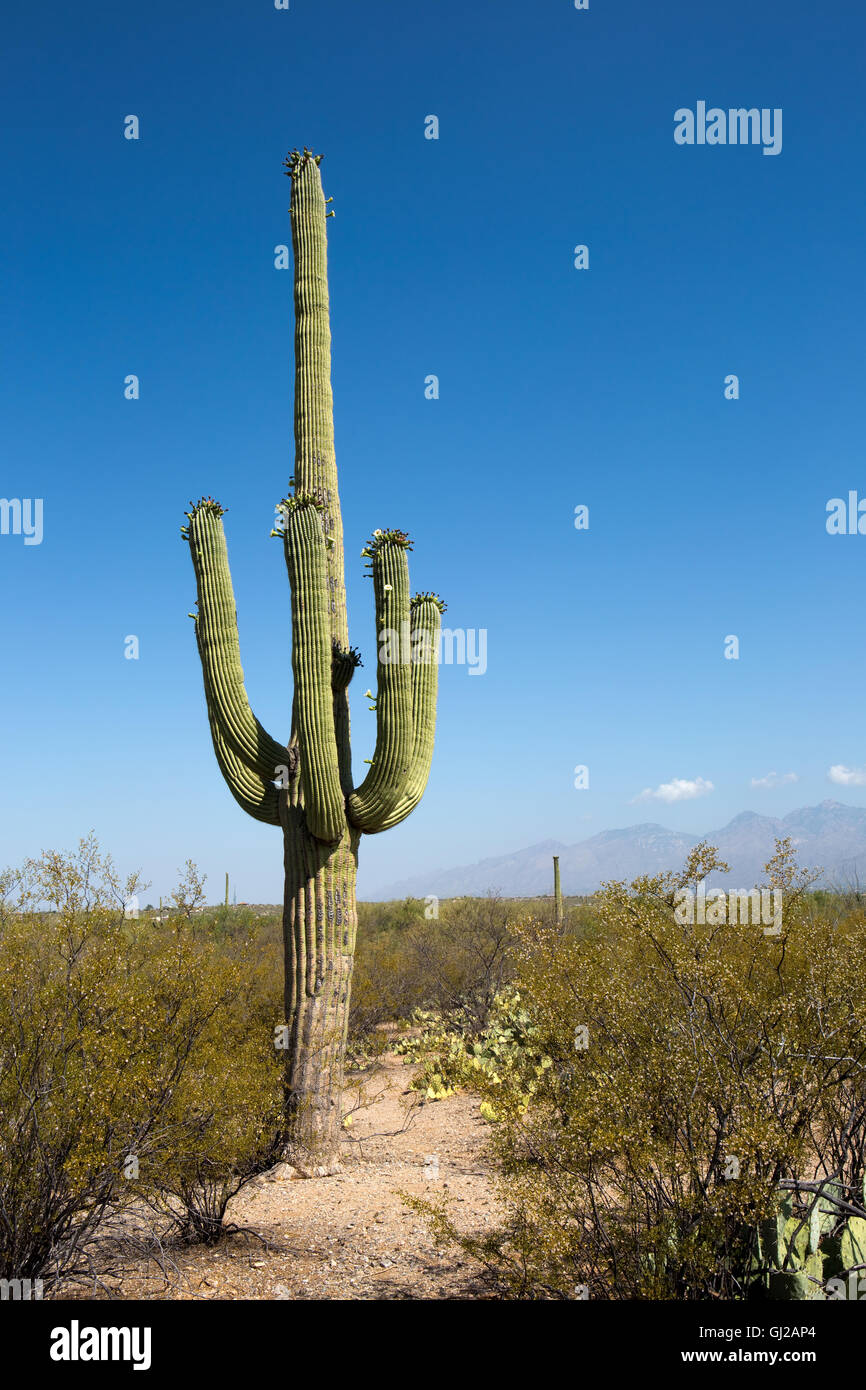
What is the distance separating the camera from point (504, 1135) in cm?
401

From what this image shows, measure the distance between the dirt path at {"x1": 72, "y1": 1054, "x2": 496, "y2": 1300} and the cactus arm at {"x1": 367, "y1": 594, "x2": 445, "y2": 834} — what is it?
2.86 metres

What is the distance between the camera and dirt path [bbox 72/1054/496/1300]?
466 centimetres

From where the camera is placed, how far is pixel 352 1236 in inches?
218

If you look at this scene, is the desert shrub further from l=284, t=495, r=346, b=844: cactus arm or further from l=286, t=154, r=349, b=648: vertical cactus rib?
l=286, t=154, r=349, b=648: vertical cactus rib

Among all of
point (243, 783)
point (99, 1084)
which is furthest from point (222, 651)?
point (99, 1084)

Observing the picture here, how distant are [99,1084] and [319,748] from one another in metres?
3.46

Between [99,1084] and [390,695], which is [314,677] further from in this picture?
[99,1084]

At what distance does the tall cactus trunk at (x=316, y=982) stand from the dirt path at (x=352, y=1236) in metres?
0.33

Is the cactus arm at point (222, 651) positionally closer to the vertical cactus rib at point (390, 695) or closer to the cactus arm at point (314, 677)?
the cactus arm at point (314, 677)

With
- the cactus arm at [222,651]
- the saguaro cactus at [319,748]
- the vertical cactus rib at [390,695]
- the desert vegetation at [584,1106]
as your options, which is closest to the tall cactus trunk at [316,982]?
the saguaro cactus at [319,748]

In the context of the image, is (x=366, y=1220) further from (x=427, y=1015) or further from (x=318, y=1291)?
(x=427, y=1015)
